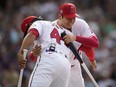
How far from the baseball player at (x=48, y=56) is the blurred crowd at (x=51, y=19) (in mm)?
3460

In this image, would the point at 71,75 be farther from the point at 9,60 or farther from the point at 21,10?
the point at 21,10

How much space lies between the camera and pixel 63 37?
9391 mm

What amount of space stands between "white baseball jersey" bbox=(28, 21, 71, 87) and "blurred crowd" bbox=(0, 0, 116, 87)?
11.4 ft

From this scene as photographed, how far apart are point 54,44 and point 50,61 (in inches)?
11.3

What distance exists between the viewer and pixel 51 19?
1659 centimetres

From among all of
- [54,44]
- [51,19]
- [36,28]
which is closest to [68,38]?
[54,44]

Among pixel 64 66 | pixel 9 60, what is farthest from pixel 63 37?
pixel 9 60

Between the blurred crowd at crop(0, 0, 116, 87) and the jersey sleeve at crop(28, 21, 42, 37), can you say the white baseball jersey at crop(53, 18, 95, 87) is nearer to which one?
the jersey sleeve at crop(28, 21, 42, 37)

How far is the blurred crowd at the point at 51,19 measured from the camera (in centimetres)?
1393

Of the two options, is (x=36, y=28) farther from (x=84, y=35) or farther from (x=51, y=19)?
(x=51, y=19)

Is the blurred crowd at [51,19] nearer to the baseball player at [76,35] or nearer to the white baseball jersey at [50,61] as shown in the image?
the baseball player at [76,35]

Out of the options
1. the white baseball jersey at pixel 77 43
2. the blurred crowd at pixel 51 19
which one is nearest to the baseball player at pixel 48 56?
the white baseball jersey at pixel 77 43

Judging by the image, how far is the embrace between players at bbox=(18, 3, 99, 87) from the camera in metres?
9.20

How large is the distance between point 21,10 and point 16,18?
2.37ft
